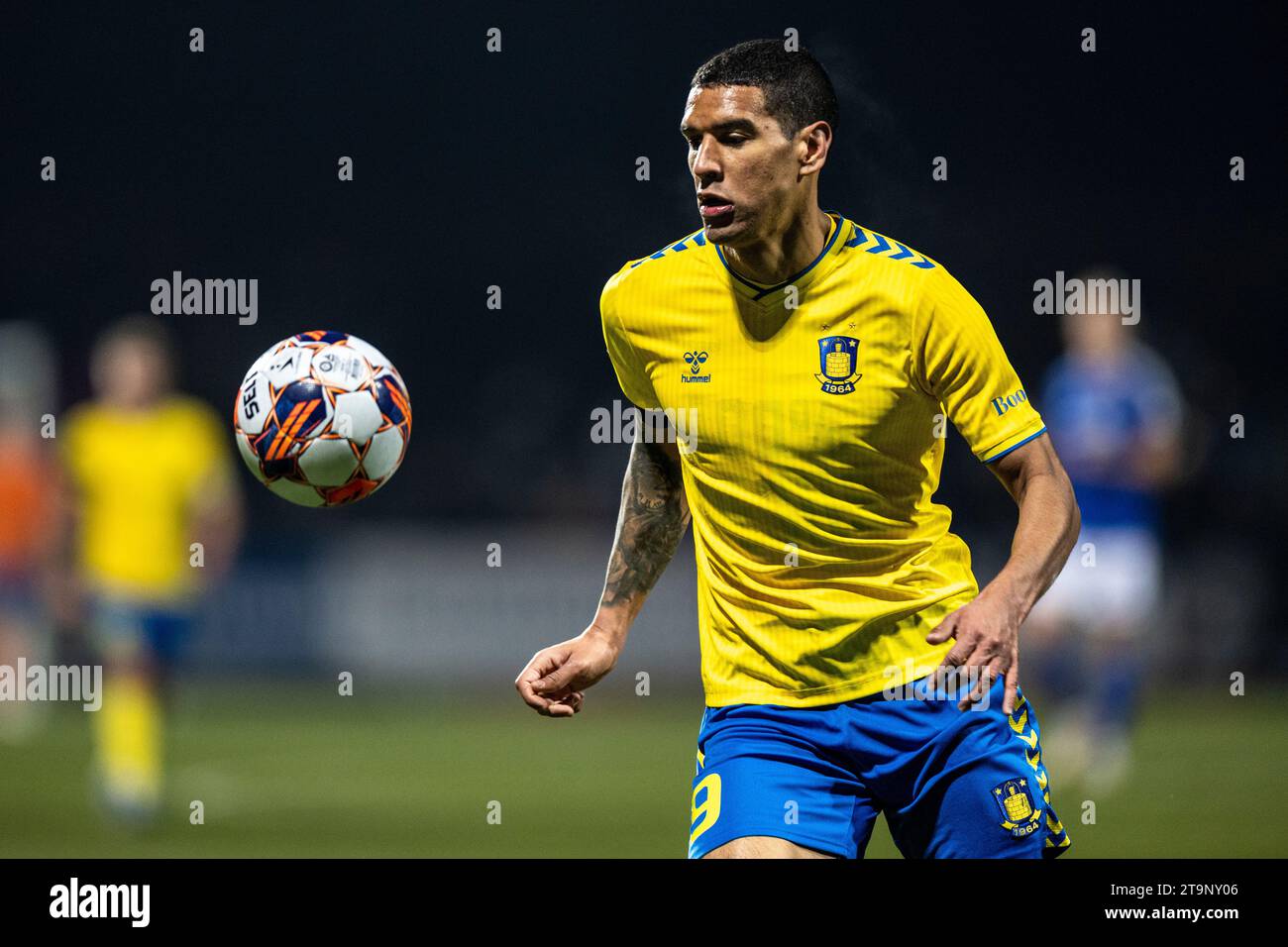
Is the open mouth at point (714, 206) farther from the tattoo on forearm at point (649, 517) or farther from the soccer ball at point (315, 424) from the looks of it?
the soccer ball at point (315, 424)

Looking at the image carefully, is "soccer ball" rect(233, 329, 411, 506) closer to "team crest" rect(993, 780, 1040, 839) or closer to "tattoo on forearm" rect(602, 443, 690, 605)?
"tattoo on forearm" rect(602, 443, 690, 605)

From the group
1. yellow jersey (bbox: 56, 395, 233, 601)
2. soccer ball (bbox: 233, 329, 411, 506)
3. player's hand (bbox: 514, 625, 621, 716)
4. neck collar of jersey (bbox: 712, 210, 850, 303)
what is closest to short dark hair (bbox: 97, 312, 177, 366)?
yellow jersey (bbox: 56, 395, 233, 601)

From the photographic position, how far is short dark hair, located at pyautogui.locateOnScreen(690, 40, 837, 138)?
3.81 metres

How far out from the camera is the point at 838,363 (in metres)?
3.81

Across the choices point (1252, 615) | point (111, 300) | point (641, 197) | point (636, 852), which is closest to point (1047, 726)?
point (1252, 615)

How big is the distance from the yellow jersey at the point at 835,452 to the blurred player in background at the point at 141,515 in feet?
17.2

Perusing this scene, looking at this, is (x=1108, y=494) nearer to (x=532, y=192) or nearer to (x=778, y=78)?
(x=778, y=78)

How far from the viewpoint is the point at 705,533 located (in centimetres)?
398

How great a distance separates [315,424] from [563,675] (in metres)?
0.90

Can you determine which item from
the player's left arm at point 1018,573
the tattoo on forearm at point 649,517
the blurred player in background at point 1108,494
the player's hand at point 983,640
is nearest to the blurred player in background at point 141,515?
the blurred player in background at point 1108,494

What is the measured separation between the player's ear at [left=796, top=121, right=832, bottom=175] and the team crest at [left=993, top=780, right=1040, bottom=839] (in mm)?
1414

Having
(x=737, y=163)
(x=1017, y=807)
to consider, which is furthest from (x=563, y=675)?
(x=737, y=163)
